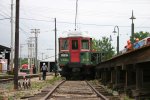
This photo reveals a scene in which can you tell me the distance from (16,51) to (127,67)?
30.2 ft

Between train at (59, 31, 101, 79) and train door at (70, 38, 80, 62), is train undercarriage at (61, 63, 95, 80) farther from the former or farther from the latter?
train door at (70, 38, 80, 62)

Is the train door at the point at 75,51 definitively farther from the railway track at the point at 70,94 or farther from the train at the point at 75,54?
the railway track at the point at 70,94

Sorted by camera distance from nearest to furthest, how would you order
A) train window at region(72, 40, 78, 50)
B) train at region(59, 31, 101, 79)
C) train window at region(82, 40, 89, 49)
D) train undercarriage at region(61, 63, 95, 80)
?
1. train undercarriage at region(61, 63, 95, 80)
2. train at region(59, 31, 101, 79)
3. train window at region(72, 40, 78, 50)
4. train window at region(82, 40, 89, 49)

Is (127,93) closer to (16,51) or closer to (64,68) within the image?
(16,51)

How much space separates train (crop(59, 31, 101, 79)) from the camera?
3216 centimetres

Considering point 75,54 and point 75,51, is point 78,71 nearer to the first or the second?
point 75,54

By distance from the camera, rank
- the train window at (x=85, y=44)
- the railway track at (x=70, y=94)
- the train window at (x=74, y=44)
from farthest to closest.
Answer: the train window at (x=85, y=44), the train window at (x=74, y=44), the railway track at (x=70, y=94)

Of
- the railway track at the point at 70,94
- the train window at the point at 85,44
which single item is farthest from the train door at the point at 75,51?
the railway track at the point at 70,94

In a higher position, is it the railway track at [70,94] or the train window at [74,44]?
the train window at [74,44]

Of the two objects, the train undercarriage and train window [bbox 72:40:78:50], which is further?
train window [bbox 72:40:78:50]

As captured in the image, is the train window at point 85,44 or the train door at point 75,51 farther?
the train window at point 85,44

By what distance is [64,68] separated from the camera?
108ft

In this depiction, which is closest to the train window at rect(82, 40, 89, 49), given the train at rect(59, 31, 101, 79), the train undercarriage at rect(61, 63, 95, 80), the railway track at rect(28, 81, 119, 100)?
the train at rect(59, 31, 101, 79)

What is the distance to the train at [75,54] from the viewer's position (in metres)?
32.2
